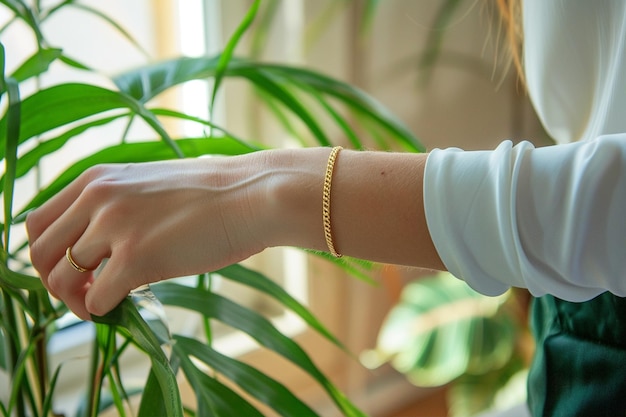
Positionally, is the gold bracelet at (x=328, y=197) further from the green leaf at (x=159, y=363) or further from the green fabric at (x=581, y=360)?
the green fabric at (x=581, y=360)

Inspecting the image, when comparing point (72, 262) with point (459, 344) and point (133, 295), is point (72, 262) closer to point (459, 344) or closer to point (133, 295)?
point (133, 295)

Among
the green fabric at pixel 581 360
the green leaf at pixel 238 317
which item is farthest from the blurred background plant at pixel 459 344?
the green leaf at pixel 238 317

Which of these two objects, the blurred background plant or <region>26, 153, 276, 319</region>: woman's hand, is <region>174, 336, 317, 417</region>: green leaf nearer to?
<region>26, 153, 276, 319</region>: woman's hand

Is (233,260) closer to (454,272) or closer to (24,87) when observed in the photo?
(454,272)

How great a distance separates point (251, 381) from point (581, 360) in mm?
260

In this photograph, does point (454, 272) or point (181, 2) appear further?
point (181, 2)

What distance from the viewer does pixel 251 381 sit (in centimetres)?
54

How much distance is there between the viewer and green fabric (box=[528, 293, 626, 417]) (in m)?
0.59

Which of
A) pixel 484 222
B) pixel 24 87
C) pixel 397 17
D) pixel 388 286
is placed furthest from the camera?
pixel 388 286

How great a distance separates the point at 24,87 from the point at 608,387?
739 mm

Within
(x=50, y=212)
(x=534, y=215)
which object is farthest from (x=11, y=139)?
(x=534, y=215)

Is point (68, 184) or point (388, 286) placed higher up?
point (68, 184)

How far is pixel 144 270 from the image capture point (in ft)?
1.55

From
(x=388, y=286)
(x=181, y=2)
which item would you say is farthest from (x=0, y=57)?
(x=388, y=286)
